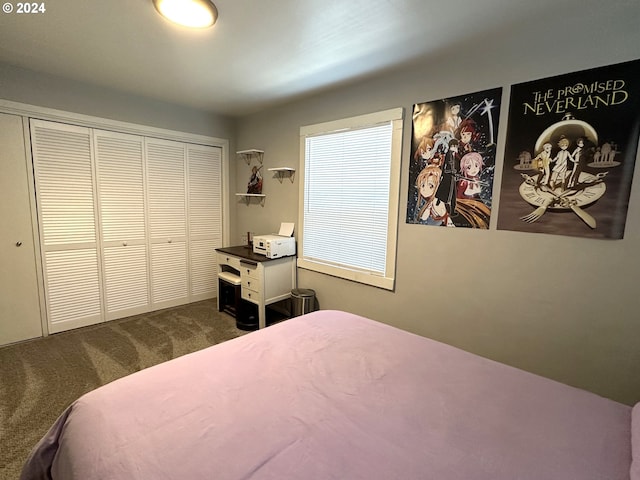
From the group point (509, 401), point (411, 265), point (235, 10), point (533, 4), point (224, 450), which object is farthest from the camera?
point (411, 265)

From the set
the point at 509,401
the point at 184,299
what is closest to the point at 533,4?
the point at 509,401

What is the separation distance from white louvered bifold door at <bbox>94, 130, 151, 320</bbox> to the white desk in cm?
99

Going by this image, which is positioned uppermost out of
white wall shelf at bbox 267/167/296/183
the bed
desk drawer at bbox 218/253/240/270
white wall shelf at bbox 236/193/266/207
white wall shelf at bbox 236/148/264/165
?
white wall shelf at bbox 236/148/264/165

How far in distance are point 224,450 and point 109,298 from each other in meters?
3.13

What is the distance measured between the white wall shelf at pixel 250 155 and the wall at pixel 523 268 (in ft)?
4.50

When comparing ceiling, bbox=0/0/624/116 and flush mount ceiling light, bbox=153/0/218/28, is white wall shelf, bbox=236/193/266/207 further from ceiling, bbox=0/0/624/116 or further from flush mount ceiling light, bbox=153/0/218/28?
flush mount ceiling light, bbox=153/0/218/28

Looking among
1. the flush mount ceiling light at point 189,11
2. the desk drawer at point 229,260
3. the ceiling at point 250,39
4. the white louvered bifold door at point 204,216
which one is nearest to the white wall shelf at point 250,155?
the white louvered bifold door at point 204,216

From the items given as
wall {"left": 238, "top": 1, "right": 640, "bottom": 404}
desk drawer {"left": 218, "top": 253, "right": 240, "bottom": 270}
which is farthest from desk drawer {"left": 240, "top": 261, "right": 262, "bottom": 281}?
wall {"left": 238, "top": 1, "right": 640, "bottom": 404}

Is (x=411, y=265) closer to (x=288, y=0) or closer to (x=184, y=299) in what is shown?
(x=288, y=0)

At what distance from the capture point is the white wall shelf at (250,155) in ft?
12.3

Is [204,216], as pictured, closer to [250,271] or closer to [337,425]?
[250,271]

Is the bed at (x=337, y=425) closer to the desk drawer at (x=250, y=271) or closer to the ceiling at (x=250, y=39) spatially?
the desk drawer at (x=250, y=271)

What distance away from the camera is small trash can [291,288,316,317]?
3.18m

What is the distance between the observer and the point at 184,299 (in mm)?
3912
